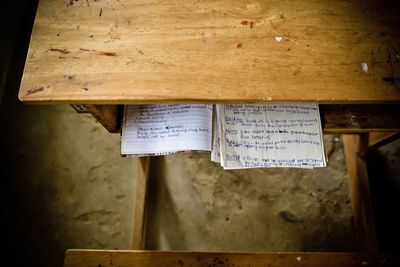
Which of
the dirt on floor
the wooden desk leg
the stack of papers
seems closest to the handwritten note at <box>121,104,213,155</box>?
the stack of papers

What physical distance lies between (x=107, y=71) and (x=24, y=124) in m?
1.68

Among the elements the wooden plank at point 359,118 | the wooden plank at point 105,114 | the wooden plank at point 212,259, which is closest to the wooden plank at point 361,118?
the wooden plank at point 359,118

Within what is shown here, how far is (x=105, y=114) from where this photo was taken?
104 cm

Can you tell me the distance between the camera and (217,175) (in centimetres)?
198

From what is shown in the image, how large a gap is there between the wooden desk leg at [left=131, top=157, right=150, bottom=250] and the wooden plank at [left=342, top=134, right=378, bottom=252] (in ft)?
4.77

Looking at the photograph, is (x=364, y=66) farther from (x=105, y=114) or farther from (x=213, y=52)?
(x=105, y=114)

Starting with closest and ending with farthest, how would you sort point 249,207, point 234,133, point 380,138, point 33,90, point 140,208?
point 33,90, point 234,133, point 380,138, point 140,208, point 249,207

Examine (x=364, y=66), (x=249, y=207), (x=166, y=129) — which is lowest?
(x=249, y=207)

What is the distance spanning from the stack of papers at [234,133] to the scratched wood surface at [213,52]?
227 millimetres

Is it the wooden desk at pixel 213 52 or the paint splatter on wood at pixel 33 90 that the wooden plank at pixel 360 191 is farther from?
the paint splatter on wood at pixel 33 90

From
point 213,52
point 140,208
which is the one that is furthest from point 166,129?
point 140,208

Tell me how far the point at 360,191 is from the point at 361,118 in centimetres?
93

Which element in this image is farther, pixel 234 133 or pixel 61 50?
pixel 234 133

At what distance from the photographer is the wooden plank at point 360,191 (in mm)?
1697
